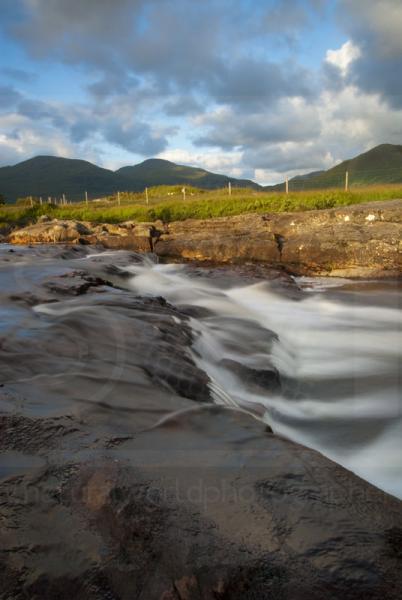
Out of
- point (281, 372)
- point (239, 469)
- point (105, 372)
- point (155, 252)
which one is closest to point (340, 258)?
point (155, 252)

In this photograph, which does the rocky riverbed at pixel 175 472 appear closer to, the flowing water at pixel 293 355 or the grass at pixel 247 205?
the flowing water at pixel 293 355

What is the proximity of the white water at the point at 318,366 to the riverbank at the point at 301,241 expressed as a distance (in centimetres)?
421

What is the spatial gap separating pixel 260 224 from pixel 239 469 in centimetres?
1593

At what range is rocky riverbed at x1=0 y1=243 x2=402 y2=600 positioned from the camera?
1576 mm

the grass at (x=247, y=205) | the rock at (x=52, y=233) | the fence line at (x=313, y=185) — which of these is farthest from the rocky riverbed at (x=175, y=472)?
the fence line at (x=313, y=185)

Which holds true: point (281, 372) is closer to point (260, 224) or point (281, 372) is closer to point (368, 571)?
point (368, 571)

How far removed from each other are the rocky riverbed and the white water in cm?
4

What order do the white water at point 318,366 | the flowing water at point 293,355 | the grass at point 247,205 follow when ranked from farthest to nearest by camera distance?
the grass at point 247,205
the white water at point 318,366
the flowing water at point 293,355

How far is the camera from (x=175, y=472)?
82.5 inches

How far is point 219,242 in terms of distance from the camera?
16.7 meters

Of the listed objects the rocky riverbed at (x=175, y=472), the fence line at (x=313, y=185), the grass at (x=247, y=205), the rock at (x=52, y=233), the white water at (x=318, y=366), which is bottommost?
the white water at (x=318, y=366)

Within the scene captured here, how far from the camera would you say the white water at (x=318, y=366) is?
403cm

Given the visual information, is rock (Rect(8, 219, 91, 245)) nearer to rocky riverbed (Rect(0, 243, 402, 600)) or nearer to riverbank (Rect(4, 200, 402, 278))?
riverbank (Rect(4, 200, 402, 278))

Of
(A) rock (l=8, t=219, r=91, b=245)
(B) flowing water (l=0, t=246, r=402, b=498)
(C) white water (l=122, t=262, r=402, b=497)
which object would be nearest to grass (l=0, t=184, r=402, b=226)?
(A) rock (l=8, t=219, r=91, b=245)
